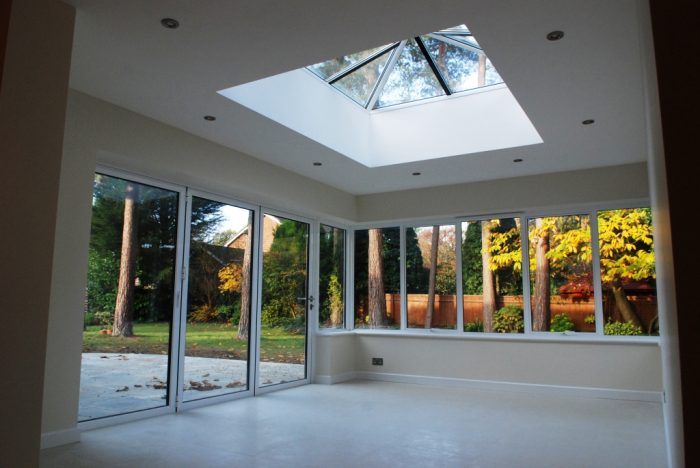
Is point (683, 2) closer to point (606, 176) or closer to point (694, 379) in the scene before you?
point (694, 379)

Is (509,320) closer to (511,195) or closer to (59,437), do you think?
(511,195)

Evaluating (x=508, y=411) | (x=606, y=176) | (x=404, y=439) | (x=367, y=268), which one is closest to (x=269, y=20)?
(x=404, y=439)

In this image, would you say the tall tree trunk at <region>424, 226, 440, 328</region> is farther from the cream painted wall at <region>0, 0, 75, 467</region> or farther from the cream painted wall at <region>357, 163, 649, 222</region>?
the cream painted wall at <region>0, 0, 75, 467</region>

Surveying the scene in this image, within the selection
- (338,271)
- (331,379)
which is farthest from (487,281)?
(331,379)

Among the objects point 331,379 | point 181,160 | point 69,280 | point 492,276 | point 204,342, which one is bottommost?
point 331,379

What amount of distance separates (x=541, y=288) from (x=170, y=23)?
4.98 m

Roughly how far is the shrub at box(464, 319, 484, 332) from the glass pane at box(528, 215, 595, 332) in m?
0.64

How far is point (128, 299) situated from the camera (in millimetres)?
4531

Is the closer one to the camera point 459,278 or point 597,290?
point 597,290

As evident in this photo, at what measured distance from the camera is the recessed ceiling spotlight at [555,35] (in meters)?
3.08

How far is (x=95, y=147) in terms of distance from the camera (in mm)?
4043

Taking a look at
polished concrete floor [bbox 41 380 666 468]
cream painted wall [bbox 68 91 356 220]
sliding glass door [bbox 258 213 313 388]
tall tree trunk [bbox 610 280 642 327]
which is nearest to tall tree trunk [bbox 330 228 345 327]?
sliding glass door [bbox 258 213 313 388]

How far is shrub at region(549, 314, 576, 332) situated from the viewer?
6.14 meters

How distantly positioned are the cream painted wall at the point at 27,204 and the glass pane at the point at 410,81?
3134 mm
